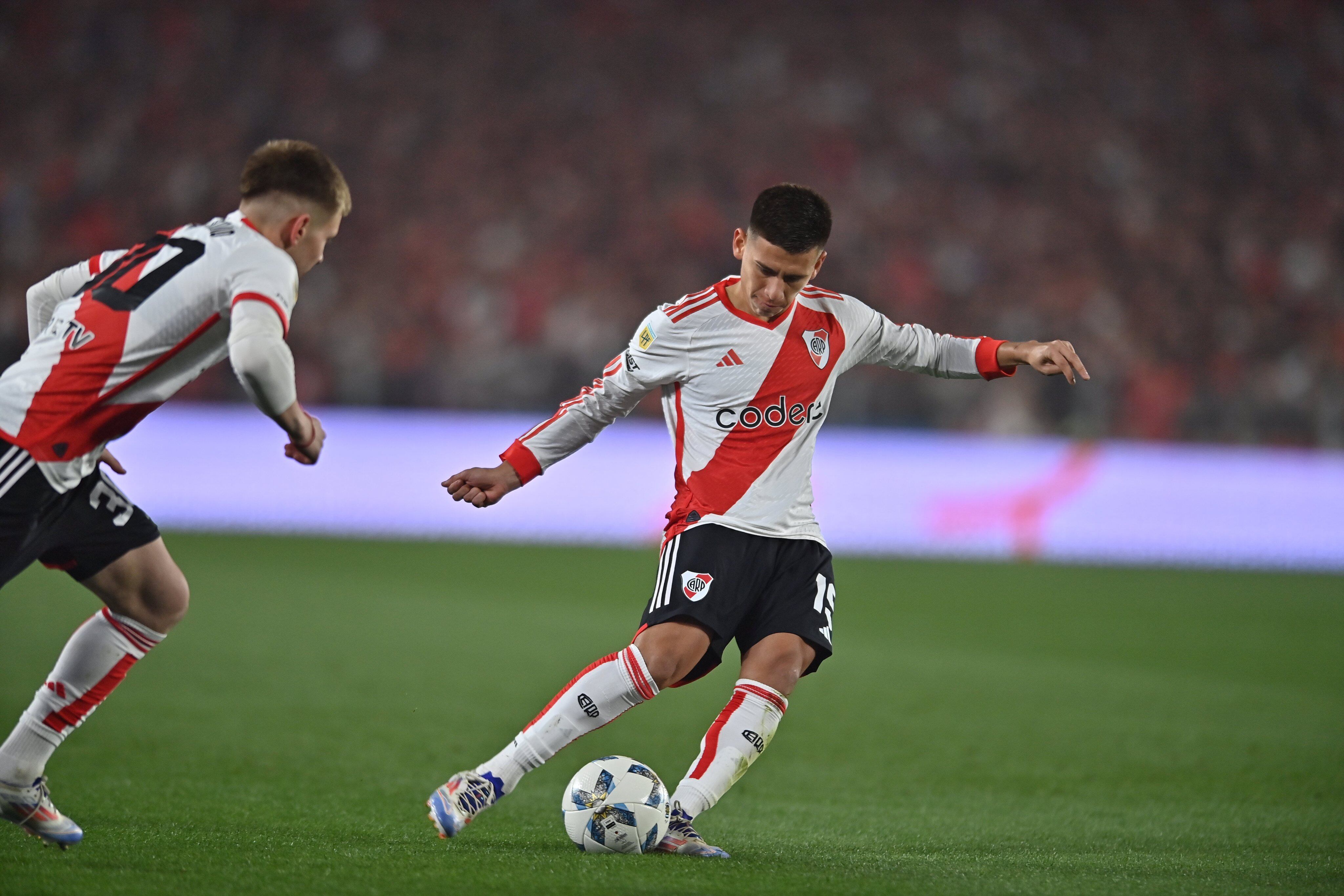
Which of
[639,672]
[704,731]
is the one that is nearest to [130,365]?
[639,672]

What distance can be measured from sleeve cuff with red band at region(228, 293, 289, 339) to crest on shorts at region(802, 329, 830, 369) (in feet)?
5.29

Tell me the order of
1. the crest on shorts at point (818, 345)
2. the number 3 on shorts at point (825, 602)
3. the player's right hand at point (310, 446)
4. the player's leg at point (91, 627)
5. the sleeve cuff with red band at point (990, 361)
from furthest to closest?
the sleeve cuff with red band at point (990, 361)
the crest on shorts at point (818, 345)
the number 3 on shorts at point (825, 602)
the player's leg at point (91, 627)
the player's right hand at point (310, 446)

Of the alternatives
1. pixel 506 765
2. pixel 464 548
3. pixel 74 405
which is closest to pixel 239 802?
pixel 506 765

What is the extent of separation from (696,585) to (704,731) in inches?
111

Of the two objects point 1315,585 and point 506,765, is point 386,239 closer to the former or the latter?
point 1315,585

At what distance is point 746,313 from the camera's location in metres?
4.23

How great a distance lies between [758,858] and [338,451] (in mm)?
11556

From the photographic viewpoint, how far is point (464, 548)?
14.5 meters

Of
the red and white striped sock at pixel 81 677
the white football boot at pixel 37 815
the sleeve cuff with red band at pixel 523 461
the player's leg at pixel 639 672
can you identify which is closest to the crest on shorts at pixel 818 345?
the player's leg at pixel 639 672

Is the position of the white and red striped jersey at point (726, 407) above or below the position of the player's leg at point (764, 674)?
above

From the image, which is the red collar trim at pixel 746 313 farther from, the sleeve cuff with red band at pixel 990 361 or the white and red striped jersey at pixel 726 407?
the sleeve cuff with red band at pixel 990 361

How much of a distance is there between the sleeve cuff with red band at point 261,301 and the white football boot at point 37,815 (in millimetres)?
1542

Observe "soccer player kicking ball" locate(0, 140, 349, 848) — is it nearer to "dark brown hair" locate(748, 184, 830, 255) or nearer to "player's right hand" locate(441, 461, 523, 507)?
"player's right hand" locate(441, 461, 523, 507)

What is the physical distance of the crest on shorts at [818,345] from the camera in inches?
168
